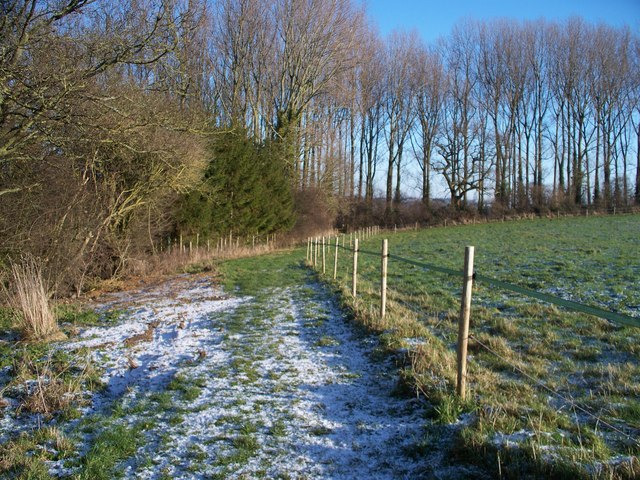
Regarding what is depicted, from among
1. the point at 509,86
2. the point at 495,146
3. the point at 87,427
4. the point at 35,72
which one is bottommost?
the point at 87,427

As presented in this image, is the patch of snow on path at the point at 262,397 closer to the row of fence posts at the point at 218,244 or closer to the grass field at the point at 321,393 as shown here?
the grass field at the point at 321,393

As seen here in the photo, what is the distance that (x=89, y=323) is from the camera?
808cm

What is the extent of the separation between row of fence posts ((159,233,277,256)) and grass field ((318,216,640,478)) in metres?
10.8

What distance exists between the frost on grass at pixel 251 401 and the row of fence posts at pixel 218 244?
12898 mm

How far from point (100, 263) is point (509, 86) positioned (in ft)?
155

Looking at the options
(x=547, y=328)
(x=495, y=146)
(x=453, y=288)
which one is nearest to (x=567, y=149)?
(x=495, y=146)

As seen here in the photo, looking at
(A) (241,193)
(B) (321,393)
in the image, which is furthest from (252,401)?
(A) (241,193)

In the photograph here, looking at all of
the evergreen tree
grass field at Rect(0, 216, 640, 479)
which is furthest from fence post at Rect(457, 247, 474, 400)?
the evergreen tree

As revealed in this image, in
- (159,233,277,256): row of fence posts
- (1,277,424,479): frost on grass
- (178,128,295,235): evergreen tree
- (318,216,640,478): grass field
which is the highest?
(178,128,295,235): evergreen tree

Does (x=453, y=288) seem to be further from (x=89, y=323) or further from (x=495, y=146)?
(x=495, y=146)

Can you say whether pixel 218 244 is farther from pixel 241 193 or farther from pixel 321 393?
pixel 321 393

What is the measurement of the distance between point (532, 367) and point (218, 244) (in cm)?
2123

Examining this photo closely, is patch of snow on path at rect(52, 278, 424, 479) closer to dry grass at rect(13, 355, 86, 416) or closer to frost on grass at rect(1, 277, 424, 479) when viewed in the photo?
frost on grass at rect(1, 277, 424, 479)

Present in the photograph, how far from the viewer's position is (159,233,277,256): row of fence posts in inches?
813
